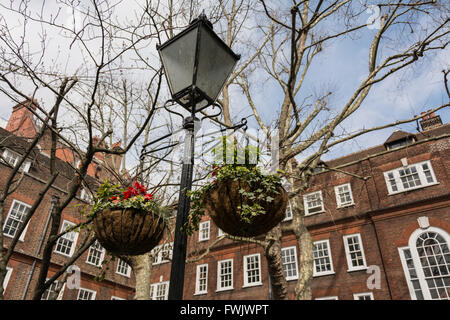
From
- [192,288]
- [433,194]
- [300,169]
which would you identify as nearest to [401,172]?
[433,194]

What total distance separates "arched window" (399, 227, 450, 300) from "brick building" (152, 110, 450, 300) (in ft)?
0.13

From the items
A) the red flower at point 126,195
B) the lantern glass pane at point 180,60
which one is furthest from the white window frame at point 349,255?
the lantern glass pane at point 180,60

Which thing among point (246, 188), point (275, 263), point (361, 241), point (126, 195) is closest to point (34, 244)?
point (275, 263)

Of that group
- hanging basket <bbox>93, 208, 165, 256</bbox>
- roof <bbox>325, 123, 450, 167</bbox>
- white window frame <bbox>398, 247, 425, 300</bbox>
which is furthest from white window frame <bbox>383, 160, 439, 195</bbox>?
hanging basket <bbox>93, 208, 165, 256</bbox>

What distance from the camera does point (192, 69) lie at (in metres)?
2.39

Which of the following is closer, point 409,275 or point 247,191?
point 247,191

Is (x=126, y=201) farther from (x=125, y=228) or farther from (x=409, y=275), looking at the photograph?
(x=409, y=275)

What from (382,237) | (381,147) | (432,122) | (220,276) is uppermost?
(432,122)

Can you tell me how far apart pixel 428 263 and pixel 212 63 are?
16.2 m

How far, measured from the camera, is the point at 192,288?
21.4 m

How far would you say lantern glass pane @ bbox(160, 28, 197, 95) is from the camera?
2.40 m

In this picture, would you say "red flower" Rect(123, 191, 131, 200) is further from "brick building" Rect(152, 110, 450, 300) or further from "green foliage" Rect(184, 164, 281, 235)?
"brick building" Rect(152, 110, 450, 300)

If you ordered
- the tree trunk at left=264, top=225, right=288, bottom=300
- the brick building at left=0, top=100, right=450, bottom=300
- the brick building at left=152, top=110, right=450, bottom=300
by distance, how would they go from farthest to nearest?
the brick building at left=0, top=100, right=450, bottom=300 → the brick building at left=152, top=110, right=450, bottom=300 → the tree trunk at left=264, top=225, right=288, bottom=300
